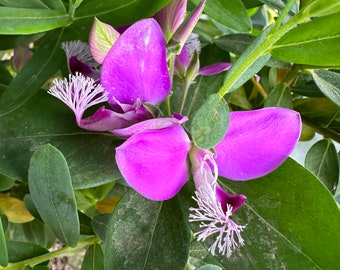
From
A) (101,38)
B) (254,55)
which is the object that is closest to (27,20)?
(101,38)

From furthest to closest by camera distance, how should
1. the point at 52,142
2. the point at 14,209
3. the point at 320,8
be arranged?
the point at 14,209, the point at 52,142, the point at 320,8

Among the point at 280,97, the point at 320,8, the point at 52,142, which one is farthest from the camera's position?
the point at 280,97

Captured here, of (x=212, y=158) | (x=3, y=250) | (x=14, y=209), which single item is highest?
(x=212, y=158)

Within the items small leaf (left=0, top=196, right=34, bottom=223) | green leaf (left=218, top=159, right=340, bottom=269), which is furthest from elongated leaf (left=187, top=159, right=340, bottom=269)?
small leaf (left=0, top=196, right=34, bottom=223)

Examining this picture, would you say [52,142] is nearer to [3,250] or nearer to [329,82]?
[3,250]

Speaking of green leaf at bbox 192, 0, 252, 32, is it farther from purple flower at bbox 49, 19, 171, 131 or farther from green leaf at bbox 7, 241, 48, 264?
green leaf at bbox 7, 241, 48, 264

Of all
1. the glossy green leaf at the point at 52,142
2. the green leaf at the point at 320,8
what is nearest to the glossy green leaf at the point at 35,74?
the glossy green leaf at the point at 52,142
